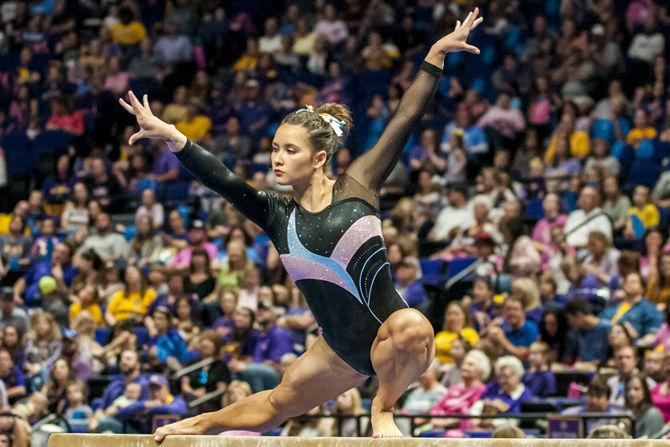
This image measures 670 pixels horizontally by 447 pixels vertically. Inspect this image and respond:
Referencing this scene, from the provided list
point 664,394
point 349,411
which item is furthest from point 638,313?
point 349,411

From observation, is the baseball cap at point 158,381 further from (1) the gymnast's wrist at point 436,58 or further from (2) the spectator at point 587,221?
(1) the gymnast's wrist at point 436,58

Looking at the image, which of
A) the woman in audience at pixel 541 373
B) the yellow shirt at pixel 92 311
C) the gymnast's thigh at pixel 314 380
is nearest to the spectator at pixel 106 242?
the yellow shirt at pixel 92 311

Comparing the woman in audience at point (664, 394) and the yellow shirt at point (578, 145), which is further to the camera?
the yellow shirt at point (578, 145)

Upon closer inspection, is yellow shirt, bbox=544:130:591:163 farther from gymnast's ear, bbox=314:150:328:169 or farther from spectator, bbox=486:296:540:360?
gymnast's ear, bbox=314:150:328:169

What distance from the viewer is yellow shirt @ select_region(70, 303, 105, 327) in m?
12.6

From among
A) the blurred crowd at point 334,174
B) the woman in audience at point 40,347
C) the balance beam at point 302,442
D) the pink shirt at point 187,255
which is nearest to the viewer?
the balance beam at point 302,442

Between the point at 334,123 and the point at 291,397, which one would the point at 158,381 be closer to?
the point at 291,397

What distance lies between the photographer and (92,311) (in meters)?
12.7

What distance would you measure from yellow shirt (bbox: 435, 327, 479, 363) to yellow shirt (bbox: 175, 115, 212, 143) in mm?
6032

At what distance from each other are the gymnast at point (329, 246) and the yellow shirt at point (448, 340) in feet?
16.8

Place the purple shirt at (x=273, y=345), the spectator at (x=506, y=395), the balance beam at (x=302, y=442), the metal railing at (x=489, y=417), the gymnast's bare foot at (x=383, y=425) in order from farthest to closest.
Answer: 1. the purple shirt at (x=273, y=345)
2. the spectator at (x=506, y=395)
3. the metal railing at (x=489, y=417)
4. the gymnast's bare foot at (x=383, y=425)
5. the balance beam at (x=302, y=442)

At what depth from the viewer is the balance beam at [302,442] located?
4.30 meters

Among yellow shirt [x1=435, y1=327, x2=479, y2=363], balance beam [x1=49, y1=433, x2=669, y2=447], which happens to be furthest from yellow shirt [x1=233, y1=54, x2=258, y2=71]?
balance beam [x1=49, y1=433, x2=669, y2=447]

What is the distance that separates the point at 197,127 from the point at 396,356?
36.6ft
